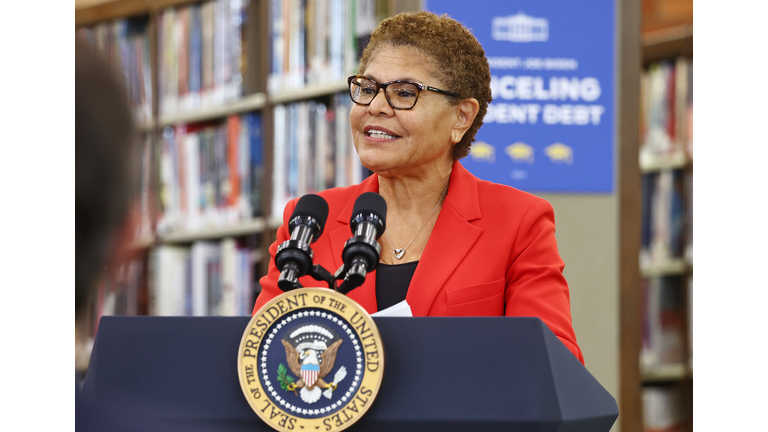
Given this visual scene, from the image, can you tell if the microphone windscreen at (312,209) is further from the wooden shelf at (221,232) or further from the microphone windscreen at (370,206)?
the wooden shelf at (221,232)

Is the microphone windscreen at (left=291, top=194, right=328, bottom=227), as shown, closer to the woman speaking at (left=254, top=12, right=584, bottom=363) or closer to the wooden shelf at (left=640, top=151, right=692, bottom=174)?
the woman speaking at (left=254, top=12, right=584, bottom=363)

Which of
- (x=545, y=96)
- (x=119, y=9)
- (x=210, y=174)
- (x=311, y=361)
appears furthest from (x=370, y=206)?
(x=119, y=9)

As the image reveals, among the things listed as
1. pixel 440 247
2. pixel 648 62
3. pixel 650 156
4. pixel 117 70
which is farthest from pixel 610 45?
pixel 117 70

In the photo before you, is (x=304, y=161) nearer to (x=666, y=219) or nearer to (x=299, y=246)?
(x=666, y=219)

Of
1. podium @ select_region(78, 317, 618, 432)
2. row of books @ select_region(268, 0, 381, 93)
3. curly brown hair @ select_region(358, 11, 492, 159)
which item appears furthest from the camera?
row of books @ select_region(268, 0, 381, 93)

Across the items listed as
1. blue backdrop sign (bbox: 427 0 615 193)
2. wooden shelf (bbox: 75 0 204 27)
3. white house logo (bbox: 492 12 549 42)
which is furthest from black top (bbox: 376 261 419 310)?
wooden shelf (bbox: 75 0 204 27)

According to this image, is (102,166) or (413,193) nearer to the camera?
(102,166)

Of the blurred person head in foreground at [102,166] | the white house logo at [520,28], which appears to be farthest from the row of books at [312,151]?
the blurred person head in foreground at [102,166]

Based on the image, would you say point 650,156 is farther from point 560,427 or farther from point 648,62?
point 560,427

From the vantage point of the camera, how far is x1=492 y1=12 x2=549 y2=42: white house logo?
8.79 ft

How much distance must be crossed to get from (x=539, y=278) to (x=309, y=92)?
1.63 m

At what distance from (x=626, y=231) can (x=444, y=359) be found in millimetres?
1971

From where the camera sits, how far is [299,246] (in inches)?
39.4

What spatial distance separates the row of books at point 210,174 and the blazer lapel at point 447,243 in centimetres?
142
